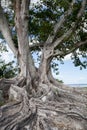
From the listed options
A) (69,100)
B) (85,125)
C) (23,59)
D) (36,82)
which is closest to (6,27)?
(23,59)

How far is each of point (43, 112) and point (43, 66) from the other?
3.92 metres

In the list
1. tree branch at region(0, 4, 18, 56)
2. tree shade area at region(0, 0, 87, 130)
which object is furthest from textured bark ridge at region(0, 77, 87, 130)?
tree branch at region(0, 4, 18, 56)

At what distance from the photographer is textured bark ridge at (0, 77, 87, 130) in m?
9.85

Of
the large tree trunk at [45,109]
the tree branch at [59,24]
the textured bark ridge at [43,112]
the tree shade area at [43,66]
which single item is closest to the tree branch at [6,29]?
the tree shade area at [43,66]

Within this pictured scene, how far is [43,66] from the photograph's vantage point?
563 inches

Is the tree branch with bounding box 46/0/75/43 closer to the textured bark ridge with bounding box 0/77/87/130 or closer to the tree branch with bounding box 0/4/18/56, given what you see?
the tree branch with bounding box 0/4/18/56

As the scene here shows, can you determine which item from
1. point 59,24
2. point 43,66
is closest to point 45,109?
point 43,66

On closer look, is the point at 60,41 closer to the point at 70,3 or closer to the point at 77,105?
the point at 70,3

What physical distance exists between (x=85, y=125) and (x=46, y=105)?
1638 mm

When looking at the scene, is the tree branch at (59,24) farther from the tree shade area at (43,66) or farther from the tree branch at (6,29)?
the tree branch at (6,29)

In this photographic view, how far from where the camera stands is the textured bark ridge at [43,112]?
388 inches

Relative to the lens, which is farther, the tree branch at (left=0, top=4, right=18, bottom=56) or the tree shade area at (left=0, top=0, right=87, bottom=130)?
the tree branch at (left=0, top=4, right=18, bottom=56)

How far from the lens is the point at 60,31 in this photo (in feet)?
51.5

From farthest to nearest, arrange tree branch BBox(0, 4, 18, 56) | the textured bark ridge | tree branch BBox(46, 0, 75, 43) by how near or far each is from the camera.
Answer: tree branch BBox(0, 4, 18, 56) → tree branch BBox(46, 0, 75, 43) → the textured bark ridge
